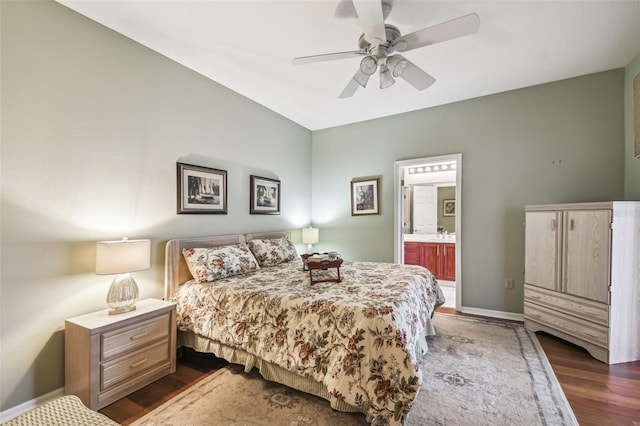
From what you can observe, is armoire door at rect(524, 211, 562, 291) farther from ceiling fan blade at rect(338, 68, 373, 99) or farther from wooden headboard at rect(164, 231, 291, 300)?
wooden headboard at rect(164, 231, 291, 300)

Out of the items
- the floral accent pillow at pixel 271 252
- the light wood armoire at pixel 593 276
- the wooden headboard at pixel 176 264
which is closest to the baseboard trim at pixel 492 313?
the light wood armoire at pixel 593 276

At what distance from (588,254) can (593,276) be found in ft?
0.65

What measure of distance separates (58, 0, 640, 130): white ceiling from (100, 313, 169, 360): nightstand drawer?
238 centimetres

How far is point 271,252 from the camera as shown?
3359 mm

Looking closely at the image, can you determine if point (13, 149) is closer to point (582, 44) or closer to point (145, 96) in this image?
point (145, 96)

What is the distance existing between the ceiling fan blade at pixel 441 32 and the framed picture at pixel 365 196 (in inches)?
97.6

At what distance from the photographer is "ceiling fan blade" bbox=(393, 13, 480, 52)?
170 centimetres

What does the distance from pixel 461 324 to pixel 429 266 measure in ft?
6.94

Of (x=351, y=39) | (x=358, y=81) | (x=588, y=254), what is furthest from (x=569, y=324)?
(x=351, y=39)

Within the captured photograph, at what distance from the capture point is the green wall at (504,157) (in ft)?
9.96

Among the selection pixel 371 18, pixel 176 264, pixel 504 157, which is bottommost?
pixel 176 264

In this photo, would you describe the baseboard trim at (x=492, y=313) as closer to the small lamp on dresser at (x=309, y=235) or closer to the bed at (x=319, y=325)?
the bed at (x=319, y=325)

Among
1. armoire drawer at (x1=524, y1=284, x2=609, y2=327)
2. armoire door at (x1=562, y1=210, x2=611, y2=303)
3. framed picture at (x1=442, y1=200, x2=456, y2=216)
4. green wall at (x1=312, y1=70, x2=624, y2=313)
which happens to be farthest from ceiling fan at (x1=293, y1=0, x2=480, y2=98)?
framed picture at (x1=442, y1=200, x2=456, y2=216)

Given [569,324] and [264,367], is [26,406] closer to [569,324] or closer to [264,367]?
[264,367]
